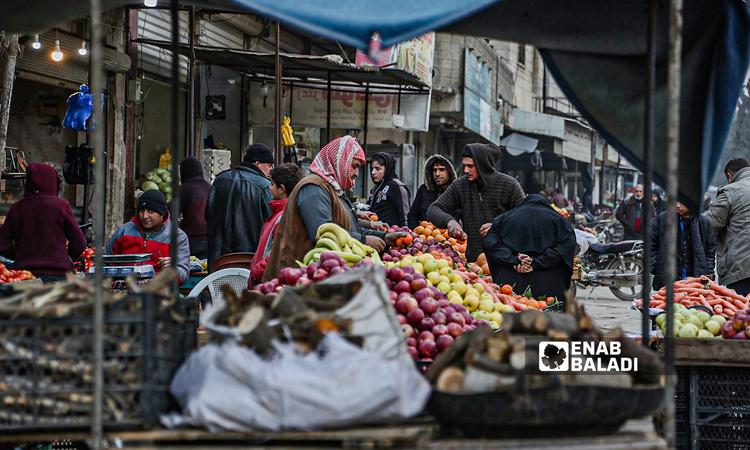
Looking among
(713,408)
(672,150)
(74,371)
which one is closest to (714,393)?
(713,408)

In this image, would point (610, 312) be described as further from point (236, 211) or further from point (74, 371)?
point (74, 371)

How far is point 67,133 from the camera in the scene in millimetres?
14203

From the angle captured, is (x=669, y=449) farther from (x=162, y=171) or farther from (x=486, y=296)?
(x=162, y=171)

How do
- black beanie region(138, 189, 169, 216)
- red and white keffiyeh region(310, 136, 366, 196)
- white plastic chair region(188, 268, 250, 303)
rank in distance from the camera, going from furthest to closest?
black beanie region(138, 189, 169, 216) → white plastic chair region(188, 268, 250, 303) → red and white keffiyeh region(310, 136, 366, 196)

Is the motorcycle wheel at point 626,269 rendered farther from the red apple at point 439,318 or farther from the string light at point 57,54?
the red apple at point 439,318

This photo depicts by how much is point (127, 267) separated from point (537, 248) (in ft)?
10.7

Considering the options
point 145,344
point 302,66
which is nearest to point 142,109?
point 302,66

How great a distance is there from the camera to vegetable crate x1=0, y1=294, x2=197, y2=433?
3314 millimetres

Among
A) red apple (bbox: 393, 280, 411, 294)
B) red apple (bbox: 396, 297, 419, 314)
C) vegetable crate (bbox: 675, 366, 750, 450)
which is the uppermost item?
red apple (bbox: 393, 280, 411, 294)

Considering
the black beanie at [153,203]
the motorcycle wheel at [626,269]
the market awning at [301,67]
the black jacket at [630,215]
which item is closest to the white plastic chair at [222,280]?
the black beanie at [153,203]

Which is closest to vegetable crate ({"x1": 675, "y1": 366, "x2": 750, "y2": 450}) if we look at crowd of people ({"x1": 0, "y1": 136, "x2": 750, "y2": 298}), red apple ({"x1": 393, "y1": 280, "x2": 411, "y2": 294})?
red apple ({"x1": 393, "y1": 280, "x2": 411, "y2": 294})

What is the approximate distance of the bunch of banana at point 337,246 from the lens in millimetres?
6586

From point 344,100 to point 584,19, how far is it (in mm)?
12779

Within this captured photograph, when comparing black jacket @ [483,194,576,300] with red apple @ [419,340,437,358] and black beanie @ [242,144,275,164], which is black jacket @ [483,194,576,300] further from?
red apple @ [419,340,437,358]
